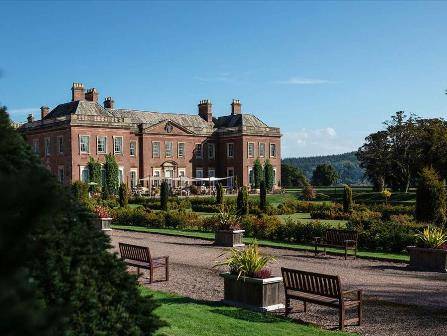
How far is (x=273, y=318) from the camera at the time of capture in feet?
26.8

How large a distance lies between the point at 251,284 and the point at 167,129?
48449 mm

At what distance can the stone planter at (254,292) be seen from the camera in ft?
28.5

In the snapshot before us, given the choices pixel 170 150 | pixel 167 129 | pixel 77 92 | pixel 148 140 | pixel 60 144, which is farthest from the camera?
pixel 170 150

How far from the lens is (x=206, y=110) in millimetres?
63500

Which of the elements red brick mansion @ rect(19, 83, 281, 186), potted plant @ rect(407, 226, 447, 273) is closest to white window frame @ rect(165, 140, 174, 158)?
red brick mansion @ rect(19, 83, 281, 186)

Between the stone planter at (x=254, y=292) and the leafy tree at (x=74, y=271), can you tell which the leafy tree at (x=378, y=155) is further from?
the leafy tree at (x=74, y=271)

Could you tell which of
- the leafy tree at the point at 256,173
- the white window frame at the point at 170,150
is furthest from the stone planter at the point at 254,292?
the leafy tree at the point at 256,173

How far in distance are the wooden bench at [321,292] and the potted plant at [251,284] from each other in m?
0.28

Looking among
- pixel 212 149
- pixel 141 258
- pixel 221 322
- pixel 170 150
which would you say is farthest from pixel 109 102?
pixel 221 322

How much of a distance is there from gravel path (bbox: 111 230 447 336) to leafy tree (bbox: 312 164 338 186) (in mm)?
83845

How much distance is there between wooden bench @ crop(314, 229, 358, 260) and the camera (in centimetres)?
1547

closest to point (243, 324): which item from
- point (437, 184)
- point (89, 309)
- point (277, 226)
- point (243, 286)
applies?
point (243, 286)

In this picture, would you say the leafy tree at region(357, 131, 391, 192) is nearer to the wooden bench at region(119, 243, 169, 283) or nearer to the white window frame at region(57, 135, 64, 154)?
the white window frame at region(57, 135, 64, 154)

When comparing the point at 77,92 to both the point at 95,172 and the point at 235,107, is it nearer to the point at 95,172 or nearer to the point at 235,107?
the point at 95,172
